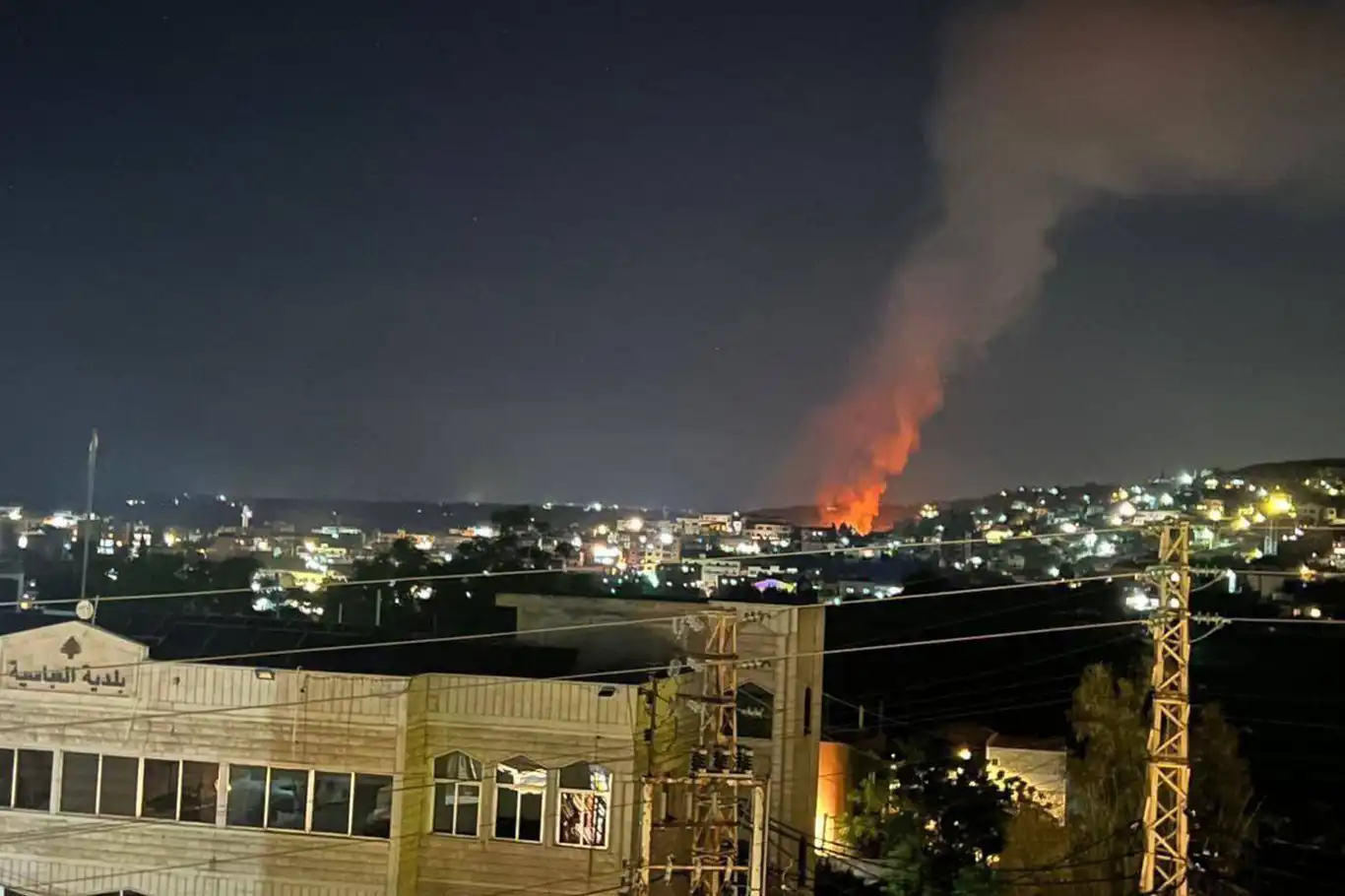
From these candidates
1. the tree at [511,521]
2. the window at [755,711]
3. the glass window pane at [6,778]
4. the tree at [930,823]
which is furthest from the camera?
the tree at [511,521]

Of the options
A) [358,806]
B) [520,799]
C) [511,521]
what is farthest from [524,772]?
[511,521]

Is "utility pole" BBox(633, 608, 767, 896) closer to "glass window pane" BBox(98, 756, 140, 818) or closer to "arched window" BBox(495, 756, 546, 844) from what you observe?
"arched window" BBox(495, 756, 546, 844)

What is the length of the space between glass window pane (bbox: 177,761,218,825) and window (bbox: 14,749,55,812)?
184cm

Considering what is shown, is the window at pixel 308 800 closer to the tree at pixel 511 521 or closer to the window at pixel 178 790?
the window at pixel 178 790

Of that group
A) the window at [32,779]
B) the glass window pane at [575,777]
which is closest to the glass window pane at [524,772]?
the glass window pane at [575,777]

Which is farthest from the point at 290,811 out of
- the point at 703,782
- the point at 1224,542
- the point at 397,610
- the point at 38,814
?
the point at 1224,542

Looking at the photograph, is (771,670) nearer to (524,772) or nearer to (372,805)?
(524,772)

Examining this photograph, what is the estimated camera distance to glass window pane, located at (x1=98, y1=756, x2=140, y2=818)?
1619 centimetres

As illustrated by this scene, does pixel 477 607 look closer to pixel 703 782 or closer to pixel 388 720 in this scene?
pixel 388 720

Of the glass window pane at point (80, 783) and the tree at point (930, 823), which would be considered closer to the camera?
the glass window pane at point (80, 783)

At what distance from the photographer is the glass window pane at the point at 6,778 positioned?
16.3 m

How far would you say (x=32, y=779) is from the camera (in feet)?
53.4

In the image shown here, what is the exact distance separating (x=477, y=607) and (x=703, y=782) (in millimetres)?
28626

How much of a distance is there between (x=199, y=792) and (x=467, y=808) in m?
3.49
